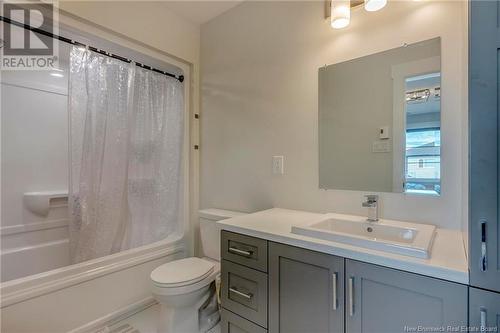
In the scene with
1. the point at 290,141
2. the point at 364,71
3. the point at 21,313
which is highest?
the point at 364,71

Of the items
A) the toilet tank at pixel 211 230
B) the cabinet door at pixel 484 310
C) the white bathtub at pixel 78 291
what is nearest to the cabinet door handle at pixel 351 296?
the cabinet door at pixel 484 310

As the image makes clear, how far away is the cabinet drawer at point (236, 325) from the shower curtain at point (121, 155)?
3.54ft

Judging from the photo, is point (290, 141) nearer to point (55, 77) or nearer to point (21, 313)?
point (21, 313)

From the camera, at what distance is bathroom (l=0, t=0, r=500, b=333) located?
2.99 ft

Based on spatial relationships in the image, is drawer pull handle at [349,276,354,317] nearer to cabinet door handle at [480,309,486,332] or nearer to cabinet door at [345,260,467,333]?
cabinet door at [345,260,467,333]

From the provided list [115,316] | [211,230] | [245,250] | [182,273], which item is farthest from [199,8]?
[115,316]

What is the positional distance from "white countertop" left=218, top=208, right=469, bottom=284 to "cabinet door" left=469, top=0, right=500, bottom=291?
0.07 metres

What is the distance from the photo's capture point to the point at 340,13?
147 cm

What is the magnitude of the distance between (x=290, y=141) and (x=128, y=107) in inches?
52.6

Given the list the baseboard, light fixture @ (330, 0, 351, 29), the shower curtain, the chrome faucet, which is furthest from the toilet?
light fixture @ (330, 0, 351, 29)

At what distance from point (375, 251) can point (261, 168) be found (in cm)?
112

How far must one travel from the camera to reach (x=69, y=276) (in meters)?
1.61

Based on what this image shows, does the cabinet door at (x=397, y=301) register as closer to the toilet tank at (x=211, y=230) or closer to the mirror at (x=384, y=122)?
the mirror at (x=384, y=122)

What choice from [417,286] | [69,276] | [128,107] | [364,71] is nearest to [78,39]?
[128,107]
